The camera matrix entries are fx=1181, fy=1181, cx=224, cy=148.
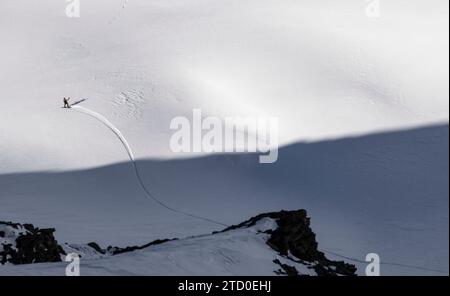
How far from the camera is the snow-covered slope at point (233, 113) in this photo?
32.2 m

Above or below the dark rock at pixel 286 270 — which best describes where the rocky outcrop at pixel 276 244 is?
above

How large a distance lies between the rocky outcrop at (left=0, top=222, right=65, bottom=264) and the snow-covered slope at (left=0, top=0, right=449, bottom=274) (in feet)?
24.2

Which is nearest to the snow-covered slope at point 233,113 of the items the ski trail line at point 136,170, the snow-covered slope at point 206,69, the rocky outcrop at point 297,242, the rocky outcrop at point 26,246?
the snow-covered slope at point 206,69

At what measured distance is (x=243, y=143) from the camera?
1430 inches

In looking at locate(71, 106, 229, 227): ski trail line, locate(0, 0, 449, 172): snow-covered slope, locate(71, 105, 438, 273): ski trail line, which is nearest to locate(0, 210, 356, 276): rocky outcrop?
locate(71, 105, 438, 273): ski trail line

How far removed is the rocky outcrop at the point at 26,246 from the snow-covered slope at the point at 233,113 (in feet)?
24.2

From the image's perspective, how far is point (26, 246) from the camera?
2120 centimetres

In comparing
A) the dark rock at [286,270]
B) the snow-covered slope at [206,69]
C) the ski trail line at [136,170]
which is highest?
the snow-covered slope at [206,69]

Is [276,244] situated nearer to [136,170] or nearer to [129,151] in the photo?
[136,170]

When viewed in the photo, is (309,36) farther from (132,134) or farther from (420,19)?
(132,134)

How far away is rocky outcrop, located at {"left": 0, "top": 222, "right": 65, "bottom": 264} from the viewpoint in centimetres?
2088

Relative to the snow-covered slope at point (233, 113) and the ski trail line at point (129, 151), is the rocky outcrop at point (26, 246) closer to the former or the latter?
the snow-covered slope at point (233, 113)

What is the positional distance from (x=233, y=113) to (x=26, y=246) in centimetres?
1753

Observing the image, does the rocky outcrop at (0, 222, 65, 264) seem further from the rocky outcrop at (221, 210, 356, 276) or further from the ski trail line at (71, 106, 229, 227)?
the ski trail line at (71, 106, 229, 227)
